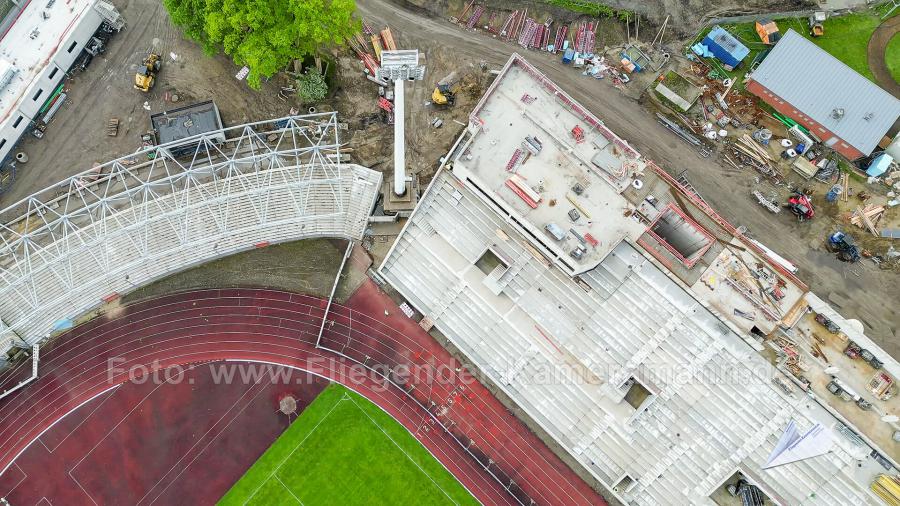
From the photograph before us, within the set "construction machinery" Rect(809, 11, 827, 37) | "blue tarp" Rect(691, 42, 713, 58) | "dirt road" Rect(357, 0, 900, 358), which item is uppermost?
"construction machinery" Rect(809, 11, 827, 37)

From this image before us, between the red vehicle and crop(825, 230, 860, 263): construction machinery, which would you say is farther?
the red vehicle

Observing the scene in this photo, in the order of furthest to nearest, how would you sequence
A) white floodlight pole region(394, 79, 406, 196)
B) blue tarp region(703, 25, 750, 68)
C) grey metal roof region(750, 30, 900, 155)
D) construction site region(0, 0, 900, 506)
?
blue tarp region(703, 25, 750, 68) < grey metal roof region(750, 30, 900, 155) < white floodlight pole region(394, 79, 406, 196) < construction site region(0, 0, 900, 506)

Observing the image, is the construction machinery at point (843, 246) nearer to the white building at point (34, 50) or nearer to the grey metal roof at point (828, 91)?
the grey metal roof at point (828, 91)

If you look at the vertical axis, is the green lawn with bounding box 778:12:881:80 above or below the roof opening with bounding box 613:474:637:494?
above

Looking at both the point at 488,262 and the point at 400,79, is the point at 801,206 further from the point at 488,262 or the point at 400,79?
the point at 400,79

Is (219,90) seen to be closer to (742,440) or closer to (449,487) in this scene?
(449,487)

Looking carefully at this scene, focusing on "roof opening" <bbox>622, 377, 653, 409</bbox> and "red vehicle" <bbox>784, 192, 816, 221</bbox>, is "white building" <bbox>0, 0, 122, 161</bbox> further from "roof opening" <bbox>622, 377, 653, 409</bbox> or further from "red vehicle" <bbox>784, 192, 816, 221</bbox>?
"red vehicle" <bbox>784, 192, 816, 221</bbox>

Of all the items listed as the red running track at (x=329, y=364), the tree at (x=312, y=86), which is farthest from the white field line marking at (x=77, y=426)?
the tree at (x=312, y=86)

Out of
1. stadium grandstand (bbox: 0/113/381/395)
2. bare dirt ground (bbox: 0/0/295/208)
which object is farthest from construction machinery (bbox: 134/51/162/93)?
stadium grandstand (bbox: 0/113/381/395)
